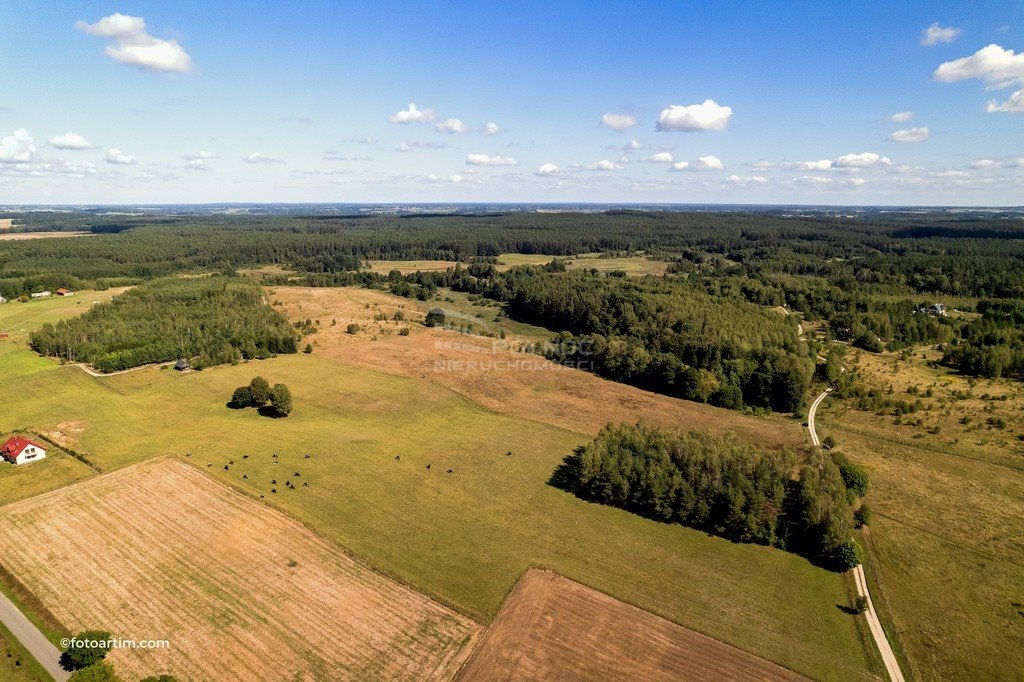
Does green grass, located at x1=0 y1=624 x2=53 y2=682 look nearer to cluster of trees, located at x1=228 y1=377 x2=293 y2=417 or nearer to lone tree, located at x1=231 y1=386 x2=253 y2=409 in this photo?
cluster of trees, located at x1=228 y1=377 x2=293 y2=417

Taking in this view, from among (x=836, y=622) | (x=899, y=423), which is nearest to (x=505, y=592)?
(x=836, y=622)

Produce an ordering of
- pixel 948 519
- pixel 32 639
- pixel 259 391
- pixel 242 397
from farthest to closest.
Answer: pixel 242 397, pixel 259 391, pixel 948 519, pixel 32 639

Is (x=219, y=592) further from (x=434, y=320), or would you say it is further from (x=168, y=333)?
(x=434, y=320)

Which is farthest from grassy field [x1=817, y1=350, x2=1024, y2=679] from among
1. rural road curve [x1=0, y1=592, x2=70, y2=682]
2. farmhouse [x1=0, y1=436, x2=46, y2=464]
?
farmhouse [x1=0, y1=436, x2=46, y2=464]

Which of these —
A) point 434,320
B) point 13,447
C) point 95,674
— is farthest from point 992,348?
point 13,447

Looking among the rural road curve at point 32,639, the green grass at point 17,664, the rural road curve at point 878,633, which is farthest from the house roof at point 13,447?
the rural road curve at point 878,633

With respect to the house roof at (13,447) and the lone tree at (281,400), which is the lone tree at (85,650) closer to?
the house roof at (13,447)
